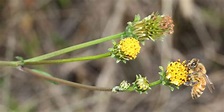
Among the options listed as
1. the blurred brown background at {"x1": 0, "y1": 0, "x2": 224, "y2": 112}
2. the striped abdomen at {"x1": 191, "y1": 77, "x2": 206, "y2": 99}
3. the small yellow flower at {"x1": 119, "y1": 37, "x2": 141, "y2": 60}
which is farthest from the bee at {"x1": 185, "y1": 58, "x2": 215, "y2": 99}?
Result: the blurred brown background at {"x1": 0, "y1": 0, "x2": 224, "y2": 112}

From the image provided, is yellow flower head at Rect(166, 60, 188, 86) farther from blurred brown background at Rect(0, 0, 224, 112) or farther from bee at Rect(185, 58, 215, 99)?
blurred brown background at Rect(0, 0, 224, 112)

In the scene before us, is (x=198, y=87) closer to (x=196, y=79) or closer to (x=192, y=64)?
(x=196, y=79)

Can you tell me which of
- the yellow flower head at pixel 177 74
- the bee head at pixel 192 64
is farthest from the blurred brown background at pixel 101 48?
the yellow flower head at pixel 177 74

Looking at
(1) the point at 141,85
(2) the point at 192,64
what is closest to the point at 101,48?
(2) the point at 192,64

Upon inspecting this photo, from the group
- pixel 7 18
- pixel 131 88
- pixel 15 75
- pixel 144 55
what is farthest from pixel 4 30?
pixel 131 88

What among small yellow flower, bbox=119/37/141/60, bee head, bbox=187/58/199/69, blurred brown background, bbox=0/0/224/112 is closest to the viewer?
small yellow flower, bbox=119/37/141/60

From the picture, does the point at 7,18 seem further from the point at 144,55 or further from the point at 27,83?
the point at 144,55

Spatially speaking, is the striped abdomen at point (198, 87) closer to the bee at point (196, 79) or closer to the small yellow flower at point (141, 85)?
the bee at point (196, 79)
